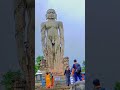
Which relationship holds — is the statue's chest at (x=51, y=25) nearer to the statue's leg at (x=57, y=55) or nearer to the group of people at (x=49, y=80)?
the statue's leg at (x=57, y=55)

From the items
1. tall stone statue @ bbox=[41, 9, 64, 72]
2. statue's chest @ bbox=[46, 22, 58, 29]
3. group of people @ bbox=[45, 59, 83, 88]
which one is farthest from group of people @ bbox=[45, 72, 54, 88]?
statue's chest @ bbox=[46, 22, 58, 29]

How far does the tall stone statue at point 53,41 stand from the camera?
14.4m

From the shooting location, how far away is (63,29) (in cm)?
1420

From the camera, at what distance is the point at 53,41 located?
47.9 feet

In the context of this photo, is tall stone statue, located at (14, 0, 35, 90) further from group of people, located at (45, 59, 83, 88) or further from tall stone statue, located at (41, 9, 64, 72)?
tall stone statue, located at (41, 9, 64, 72)

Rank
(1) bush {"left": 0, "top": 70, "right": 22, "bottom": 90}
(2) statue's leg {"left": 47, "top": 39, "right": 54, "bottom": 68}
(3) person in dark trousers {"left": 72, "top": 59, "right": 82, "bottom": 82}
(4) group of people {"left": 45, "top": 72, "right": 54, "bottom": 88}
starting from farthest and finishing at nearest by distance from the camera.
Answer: (2) statue's leg {"left": 47, "top": 39, "right": 54, "bottom": 68} < (4) group of people {"left": 45, "top": 72, "right": 54, "bottom": 88} < (3) person in dark trousers {"left": 72, "top": 59, "right": 82, "bottom": 82} < (1) bush {"left": 0, "top": 70, "right": 22, "bottom": 90}

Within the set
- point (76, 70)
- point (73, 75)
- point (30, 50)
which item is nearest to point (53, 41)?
point (73, 75)

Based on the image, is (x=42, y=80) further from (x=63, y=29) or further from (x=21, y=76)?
(x=21, y=76)

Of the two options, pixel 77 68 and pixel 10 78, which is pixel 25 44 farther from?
pixel 77 68

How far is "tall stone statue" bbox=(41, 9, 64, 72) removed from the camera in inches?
565

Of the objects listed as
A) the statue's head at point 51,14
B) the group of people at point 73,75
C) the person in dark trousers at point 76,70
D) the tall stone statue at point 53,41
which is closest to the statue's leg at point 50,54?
the tall stone statue at point 53,41

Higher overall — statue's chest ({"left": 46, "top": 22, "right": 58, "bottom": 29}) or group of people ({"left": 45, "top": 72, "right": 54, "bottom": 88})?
statue's chest ({"left": 46, "top": 22, "right": 58, "bottom": 29})
